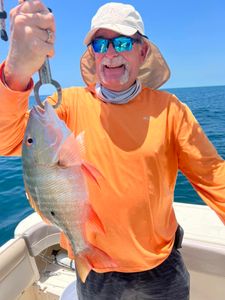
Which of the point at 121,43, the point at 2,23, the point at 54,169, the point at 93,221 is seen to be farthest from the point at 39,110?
the point at 121,43

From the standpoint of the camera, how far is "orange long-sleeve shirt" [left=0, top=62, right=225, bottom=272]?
1.88 m

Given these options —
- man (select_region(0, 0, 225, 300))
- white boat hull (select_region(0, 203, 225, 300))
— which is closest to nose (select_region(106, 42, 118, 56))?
man (select_region(0, 0, 225, 300))

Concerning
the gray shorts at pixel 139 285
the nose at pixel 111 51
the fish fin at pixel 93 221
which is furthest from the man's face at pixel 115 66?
the gray shorts at pixel 139 285

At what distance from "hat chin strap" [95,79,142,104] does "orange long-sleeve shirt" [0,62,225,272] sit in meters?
0.03

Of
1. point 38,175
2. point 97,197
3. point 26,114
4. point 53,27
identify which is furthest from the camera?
point 97,197

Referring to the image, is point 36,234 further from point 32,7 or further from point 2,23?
point 32,7

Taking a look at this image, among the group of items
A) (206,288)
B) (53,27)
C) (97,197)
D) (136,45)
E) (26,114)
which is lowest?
(206,288)

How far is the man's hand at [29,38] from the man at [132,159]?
44cm

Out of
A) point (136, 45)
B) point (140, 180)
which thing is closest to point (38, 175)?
point (140, 180)

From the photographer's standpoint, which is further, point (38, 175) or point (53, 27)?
point (38, 175)

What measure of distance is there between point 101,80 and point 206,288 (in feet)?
6.76

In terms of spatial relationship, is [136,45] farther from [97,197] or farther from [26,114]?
[97,197]

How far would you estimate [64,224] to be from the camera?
61.6 inches

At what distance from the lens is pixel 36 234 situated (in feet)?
10.3
